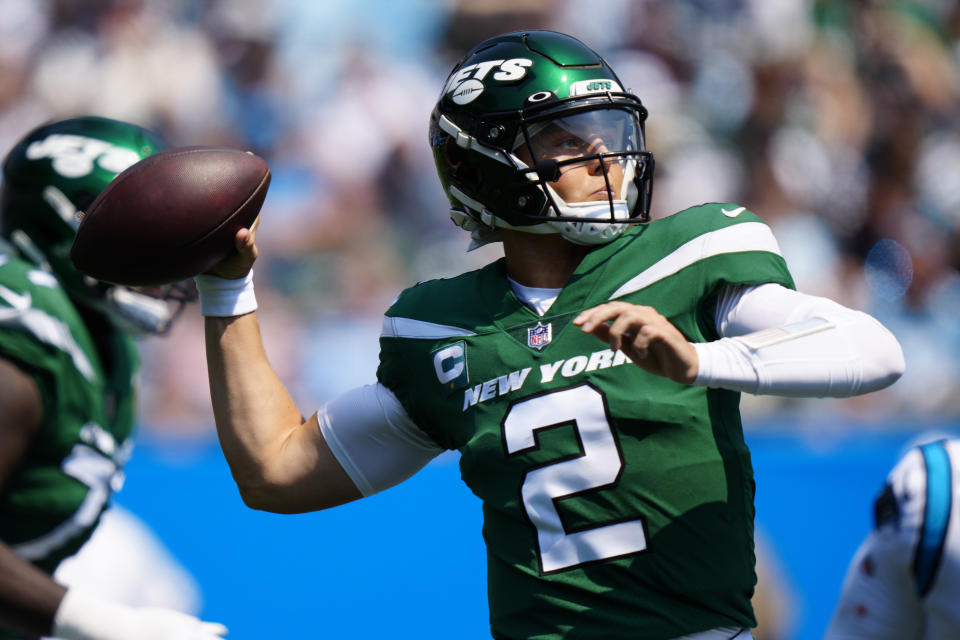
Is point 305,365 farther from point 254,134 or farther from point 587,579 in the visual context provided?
point 587,579

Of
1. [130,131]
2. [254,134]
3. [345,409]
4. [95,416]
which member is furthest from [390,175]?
[345,409]

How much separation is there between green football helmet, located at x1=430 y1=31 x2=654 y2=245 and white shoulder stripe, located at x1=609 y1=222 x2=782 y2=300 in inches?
4.5

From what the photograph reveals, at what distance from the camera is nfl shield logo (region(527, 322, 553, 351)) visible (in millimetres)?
1920

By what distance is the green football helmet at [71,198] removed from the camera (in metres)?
2.89

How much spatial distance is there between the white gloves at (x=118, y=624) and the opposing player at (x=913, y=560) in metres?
1.10

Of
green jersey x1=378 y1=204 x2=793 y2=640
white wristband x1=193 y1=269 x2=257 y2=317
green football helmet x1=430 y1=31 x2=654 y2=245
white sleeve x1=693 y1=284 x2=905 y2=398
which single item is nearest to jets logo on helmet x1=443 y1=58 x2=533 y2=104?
green football helmet x1=430 y1=31 x2=654 y2=245

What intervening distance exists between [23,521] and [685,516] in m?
1.57

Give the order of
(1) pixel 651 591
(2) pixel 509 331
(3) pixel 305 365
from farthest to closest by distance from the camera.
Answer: (3) pixel 305 365 < (2) pixel 509 331 < (1) pixel 651 591

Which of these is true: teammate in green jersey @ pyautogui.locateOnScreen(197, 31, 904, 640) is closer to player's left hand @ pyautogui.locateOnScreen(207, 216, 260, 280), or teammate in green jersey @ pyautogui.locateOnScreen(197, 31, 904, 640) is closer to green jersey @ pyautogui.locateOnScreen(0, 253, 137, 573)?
player's left hand @ pyautogui.locateOnScreen(207, 216, 260, 280)

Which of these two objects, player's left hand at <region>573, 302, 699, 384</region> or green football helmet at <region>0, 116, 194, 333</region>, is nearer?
player's left hand at <region>573, 302, 699, 384</region>

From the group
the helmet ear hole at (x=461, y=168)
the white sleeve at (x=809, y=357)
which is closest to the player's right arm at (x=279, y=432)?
the helmet ear hole at (x=461, y=168)

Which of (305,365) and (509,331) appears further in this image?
(305,365)

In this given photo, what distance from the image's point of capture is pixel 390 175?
604 cm

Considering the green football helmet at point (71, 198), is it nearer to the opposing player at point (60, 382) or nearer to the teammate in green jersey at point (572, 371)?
the opposing player at point (60, 382)
